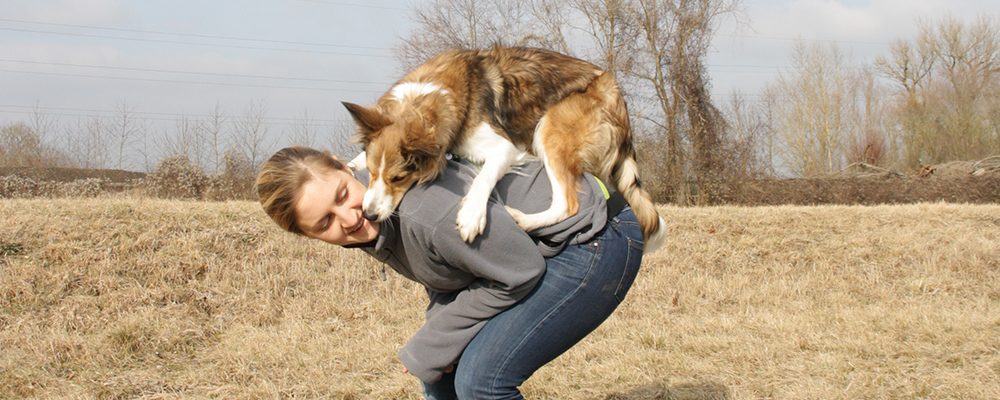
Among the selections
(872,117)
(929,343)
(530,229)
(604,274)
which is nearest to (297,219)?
(530,229)

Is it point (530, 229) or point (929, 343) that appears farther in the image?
point (929, 343)

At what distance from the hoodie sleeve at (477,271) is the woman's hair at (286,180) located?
0.50 m

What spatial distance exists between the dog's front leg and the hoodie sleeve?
1.4 inches

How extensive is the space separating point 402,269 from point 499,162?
1025mm

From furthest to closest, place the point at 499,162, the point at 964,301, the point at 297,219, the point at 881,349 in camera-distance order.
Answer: the point at 964,301 < the point at 881,349 < the point at 499,162 < the point at 297,219

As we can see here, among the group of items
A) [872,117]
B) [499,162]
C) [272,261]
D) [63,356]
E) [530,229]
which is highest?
[872,117]

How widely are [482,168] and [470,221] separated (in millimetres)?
1175

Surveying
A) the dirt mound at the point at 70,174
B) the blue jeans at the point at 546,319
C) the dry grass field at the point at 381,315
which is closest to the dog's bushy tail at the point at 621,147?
the blue jeans at the point at 546,319

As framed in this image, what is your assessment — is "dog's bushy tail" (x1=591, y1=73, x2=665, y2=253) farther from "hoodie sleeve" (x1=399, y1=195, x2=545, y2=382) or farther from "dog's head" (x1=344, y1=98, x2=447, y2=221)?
"hoodie sleeve" (x1=399, y1=195, x2=545, y2=382)

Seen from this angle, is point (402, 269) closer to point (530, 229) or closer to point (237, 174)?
point (530, 229)

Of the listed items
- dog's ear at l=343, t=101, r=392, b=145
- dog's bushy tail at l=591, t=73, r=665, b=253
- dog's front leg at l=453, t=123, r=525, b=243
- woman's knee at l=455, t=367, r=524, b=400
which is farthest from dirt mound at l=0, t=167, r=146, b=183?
woman's knee at l=455, t=367, r=524, b=400

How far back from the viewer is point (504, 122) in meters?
3.91

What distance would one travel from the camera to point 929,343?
554cm

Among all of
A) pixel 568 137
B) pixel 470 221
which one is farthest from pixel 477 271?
pixel 568 137
